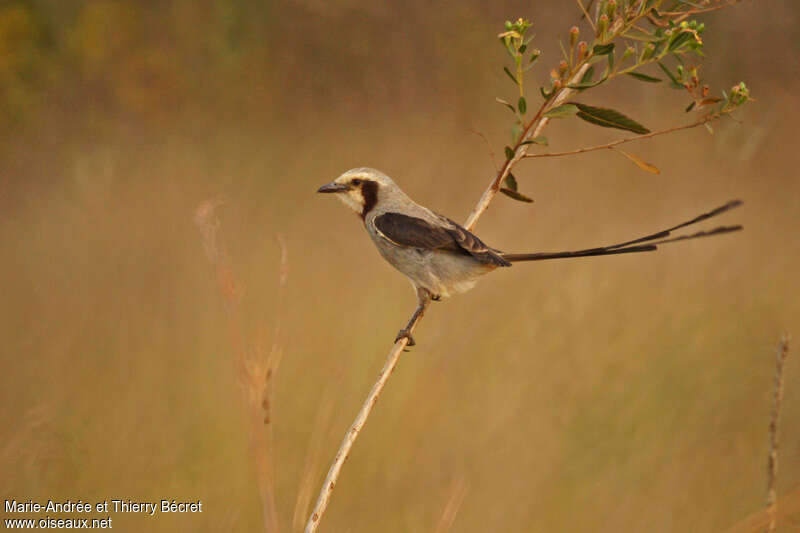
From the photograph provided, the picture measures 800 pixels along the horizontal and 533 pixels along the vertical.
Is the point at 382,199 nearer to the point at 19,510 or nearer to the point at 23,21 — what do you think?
the point at 19,510

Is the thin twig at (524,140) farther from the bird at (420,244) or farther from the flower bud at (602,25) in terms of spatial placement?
the bird at (420,244)

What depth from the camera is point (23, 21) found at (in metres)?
5.10

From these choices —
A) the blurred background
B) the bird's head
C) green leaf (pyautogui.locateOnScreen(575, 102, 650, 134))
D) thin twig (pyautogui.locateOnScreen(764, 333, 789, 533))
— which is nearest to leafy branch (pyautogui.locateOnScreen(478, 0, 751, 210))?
green leaf (pyautogui.locateOnScreen(575, 102, 650, 134))

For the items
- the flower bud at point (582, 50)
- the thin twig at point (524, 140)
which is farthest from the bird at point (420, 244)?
the flower bud at point (582, 50)

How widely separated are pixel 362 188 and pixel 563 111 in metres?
1.02

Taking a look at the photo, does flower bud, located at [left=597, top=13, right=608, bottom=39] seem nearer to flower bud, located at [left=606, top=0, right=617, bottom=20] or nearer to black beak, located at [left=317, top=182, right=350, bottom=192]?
flower bud, located at [left=606, top=0, right=617, bottom=20]

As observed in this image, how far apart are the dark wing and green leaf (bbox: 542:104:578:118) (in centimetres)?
73

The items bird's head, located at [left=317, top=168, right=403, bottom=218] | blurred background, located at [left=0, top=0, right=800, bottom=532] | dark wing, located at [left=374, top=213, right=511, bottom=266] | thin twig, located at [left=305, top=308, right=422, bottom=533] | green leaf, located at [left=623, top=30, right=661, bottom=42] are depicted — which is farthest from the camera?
blurred background, located at [left=0, top=0, right=800, bottom=532]

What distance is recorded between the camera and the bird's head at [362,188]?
2.48 metres

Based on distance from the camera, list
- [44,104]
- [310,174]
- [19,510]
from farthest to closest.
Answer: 1. [44,104]
2. [310,174]
3. [19,510]

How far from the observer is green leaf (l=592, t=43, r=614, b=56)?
5.09 feet

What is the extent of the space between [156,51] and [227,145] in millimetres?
1292

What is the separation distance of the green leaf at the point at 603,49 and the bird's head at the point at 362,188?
101 centimetres

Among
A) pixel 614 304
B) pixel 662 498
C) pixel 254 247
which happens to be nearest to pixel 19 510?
pixel 254 247
